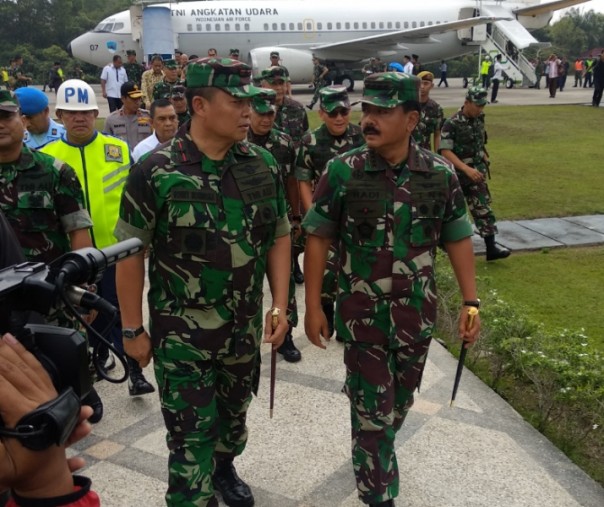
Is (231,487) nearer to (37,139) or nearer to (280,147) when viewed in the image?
(280,147)

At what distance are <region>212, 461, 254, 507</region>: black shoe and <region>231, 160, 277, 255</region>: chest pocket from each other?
3.76 ft

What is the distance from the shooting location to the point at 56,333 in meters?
1.44

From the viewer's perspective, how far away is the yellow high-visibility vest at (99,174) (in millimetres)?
4043

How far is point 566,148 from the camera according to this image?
14.1 metres

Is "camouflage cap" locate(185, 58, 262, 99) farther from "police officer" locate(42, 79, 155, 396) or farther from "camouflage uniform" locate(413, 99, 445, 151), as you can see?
"camouflage uniform" locate(413, 99, 445, 151)

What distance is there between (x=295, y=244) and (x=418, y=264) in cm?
263

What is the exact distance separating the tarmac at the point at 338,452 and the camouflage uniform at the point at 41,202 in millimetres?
1203

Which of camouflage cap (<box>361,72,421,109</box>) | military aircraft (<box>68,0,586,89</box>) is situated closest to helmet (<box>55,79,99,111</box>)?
camouflage cap (<box>361,72,421,109</box>)

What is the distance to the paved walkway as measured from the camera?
127 inches

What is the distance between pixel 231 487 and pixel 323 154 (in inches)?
103

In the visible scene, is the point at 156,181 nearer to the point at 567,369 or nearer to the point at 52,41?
the point at 567,369

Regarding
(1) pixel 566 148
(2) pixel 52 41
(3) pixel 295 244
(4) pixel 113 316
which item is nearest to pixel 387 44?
(1) pixel 566 148

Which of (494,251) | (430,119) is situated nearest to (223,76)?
(494,251)

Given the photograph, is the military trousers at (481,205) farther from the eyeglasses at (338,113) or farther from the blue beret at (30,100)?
the blue beret at (30,100)
